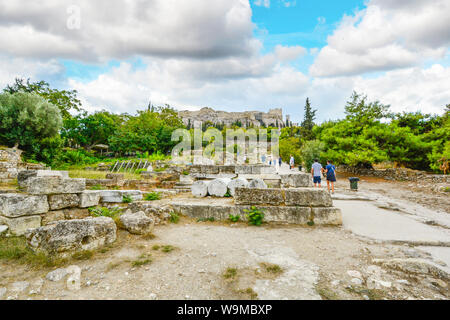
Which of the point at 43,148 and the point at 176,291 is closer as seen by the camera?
the point at 176,291

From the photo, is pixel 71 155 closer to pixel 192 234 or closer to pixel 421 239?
pixel 192 234

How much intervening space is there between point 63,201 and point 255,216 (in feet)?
14.0

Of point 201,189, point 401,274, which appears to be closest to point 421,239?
point 401,274

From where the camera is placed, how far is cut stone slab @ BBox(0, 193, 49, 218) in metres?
3.83

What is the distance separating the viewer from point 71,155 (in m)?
20.5

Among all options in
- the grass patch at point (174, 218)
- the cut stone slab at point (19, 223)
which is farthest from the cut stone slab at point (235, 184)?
the cut stone slab at point (19, 223)

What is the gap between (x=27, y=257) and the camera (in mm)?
2715

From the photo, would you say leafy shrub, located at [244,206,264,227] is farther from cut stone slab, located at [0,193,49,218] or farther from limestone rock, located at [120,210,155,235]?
cut stone slab, located at [0,193,49,218]

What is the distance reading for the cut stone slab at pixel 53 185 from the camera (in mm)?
4082

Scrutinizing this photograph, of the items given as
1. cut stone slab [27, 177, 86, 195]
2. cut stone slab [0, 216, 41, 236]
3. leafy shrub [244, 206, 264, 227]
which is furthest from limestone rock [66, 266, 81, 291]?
leafy shrub [244, 206, 264, 227]

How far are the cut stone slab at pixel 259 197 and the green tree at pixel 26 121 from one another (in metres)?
18.2
